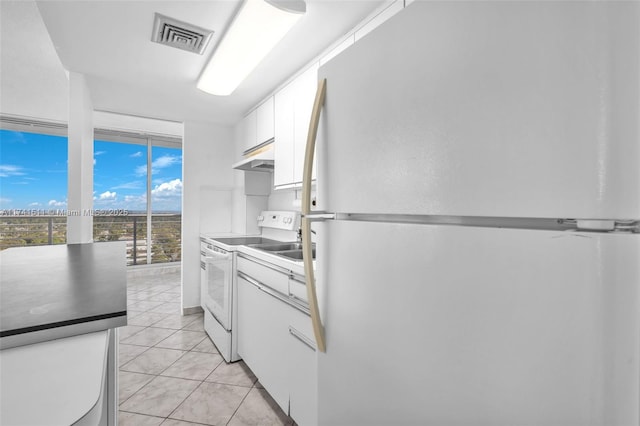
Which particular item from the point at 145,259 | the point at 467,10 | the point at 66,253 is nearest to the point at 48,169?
the point at 145,259

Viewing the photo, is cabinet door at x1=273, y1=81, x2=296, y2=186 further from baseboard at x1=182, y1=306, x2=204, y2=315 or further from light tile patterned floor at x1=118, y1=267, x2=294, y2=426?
baseboard at x1=182, y1=306, x2=204, y2=315

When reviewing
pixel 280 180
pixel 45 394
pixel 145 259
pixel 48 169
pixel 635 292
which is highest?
pixel 48 169

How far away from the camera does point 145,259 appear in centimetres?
543

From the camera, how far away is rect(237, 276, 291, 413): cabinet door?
1.76 m

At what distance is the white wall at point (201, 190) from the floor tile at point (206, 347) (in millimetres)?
871

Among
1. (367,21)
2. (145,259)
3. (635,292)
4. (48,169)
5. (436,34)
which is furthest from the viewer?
(145,259)

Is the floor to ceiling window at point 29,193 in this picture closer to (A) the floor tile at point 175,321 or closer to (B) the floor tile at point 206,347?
(A) the floor tile at point 175,321

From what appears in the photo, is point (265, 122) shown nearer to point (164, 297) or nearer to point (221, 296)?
point (221, 296)

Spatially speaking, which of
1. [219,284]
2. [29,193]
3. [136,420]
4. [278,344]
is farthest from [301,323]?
[29,193]

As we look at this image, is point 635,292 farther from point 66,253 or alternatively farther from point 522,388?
point 66,253

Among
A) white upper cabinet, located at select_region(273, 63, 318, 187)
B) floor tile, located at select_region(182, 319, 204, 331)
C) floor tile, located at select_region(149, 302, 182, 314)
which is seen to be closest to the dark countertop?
white upper cabinet, located at select_region(273, 63, 318, 187)

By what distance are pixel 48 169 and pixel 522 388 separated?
6835mm

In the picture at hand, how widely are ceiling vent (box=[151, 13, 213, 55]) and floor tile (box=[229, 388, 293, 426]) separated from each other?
236 centimetres

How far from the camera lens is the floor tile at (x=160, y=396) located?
1.88m
